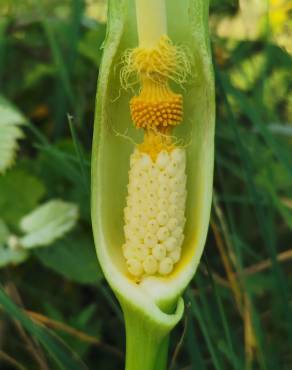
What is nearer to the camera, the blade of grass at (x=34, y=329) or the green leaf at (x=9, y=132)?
the blade of grass at (x=34, y=329)

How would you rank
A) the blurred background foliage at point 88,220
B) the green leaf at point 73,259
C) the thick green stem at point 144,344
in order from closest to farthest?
the thick green stem at point 144,344 < the blurred background foliage at point 88,220 < the green leaf at point 73,259

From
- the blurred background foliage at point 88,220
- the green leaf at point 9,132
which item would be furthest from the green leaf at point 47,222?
the green leaf at point 9,132

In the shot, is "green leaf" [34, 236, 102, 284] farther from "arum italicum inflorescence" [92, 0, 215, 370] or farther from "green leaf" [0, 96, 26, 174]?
"arum italicum inflorescence" [92, 0, 215, 370]

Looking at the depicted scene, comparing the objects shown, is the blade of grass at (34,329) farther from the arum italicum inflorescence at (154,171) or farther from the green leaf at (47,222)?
the green leaf at (47,222)

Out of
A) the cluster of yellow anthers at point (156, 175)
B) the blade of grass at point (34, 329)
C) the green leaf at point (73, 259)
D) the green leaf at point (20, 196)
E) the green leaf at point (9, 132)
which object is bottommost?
the green leaf at point (73, 259)

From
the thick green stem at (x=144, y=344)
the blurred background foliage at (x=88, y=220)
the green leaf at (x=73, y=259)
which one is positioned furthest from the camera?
the green leaf at (x=73, y=259)

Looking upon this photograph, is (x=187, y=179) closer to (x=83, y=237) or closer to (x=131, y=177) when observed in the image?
(x=131, y=177)

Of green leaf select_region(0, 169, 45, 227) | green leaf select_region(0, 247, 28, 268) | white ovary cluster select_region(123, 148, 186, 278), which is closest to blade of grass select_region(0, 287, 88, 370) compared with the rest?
white ovary cluster select_region(123, 148, 186, 278)

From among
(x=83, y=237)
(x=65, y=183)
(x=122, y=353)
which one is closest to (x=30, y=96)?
(x=65, y=183)

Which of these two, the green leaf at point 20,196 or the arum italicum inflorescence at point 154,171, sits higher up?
the arum italicum inflorescence at point 154,171
